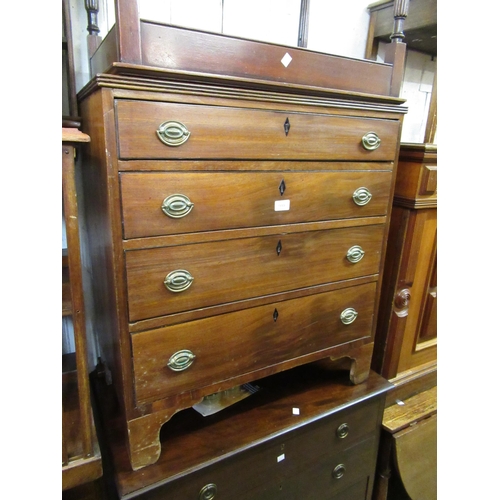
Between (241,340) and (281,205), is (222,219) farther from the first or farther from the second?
(241,340)

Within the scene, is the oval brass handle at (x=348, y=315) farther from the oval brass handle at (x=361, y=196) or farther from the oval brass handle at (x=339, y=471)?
the oval brass handle at (x=339, y=471)

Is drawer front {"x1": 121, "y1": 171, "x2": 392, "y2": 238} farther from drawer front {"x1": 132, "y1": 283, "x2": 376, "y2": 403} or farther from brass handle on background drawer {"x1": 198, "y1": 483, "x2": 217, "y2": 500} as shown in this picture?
brass handle on background drawer {"x1": 198, "y1": 483, "x2": 217, "y2": 500}

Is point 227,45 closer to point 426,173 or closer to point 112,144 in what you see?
point 112,144

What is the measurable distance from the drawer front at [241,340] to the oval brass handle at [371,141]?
0.46m

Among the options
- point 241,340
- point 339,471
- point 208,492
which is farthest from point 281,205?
point 339,471

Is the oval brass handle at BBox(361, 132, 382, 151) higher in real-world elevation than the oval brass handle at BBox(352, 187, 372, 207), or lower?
higher

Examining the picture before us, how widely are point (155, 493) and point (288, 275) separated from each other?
0.68 m

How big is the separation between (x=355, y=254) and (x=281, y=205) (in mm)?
343

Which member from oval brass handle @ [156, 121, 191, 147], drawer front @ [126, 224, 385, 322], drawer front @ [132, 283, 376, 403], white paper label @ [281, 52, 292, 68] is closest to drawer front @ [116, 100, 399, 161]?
oval brass handle @ [156, 121, 191, 147]

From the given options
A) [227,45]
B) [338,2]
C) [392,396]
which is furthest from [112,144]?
[392,396]

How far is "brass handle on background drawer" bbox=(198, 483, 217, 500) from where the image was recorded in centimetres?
107

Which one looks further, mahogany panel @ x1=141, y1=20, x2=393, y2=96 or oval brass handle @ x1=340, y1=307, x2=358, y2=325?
oval brass handle @ x1=340, y1=307, x2=358, y2=325

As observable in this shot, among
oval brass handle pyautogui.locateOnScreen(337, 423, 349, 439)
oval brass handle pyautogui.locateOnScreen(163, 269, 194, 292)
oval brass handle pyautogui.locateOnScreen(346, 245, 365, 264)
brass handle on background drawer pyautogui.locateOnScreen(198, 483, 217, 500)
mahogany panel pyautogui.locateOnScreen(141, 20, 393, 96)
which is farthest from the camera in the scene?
oval brass handle pyautogui.locateOnScreen(337, 423, 349, 439)
